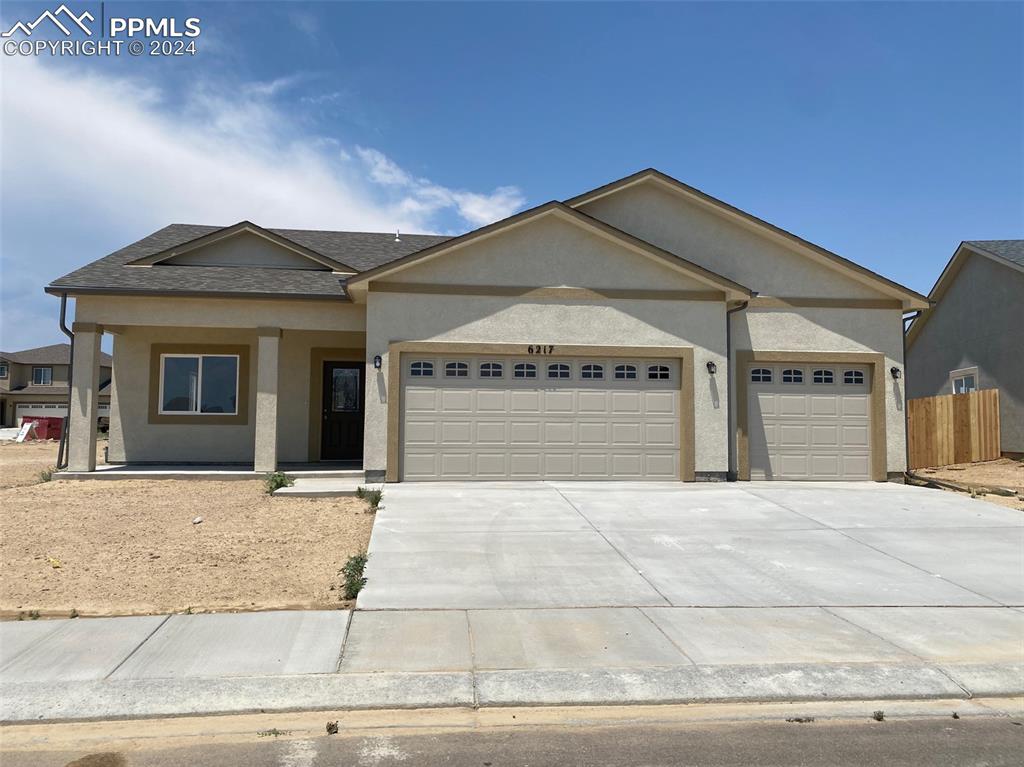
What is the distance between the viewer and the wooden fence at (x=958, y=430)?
62.3 feet

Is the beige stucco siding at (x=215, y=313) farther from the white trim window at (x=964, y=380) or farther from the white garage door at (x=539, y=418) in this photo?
the white trim window at (x=964, y=380)

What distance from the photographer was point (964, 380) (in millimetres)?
22250

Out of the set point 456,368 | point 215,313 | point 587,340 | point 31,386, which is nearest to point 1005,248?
point 587,340

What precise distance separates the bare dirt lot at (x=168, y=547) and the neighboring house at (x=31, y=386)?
4762 cm

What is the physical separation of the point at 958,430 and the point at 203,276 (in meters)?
18.9

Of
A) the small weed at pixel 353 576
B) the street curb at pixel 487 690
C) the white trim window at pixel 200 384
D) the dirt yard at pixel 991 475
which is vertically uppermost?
the white trim window at pixel 200 384

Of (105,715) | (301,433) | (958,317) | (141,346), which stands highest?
(958,317)

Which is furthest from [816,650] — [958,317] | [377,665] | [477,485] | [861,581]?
[958,317]

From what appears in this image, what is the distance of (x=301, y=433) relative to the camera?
1584 cm

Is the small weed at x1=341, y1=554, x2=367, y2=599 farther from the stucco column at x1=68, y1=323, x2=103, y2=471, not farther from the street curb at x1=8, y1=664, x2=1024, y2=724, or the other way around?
the stucco column at x1=68, y1=323, x2=103, y2=471

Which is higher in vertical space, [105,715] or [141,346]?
[141,346]

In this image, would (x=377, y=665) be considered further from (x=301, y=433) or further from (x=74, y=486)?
(x=301, y=433)

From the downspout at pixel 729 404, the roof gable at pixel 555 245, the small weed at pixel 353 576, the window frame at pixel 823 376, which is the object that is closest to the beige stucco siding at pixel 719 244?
the downspout at pixel 729 404

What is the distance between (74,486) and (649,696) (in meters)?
11.5
